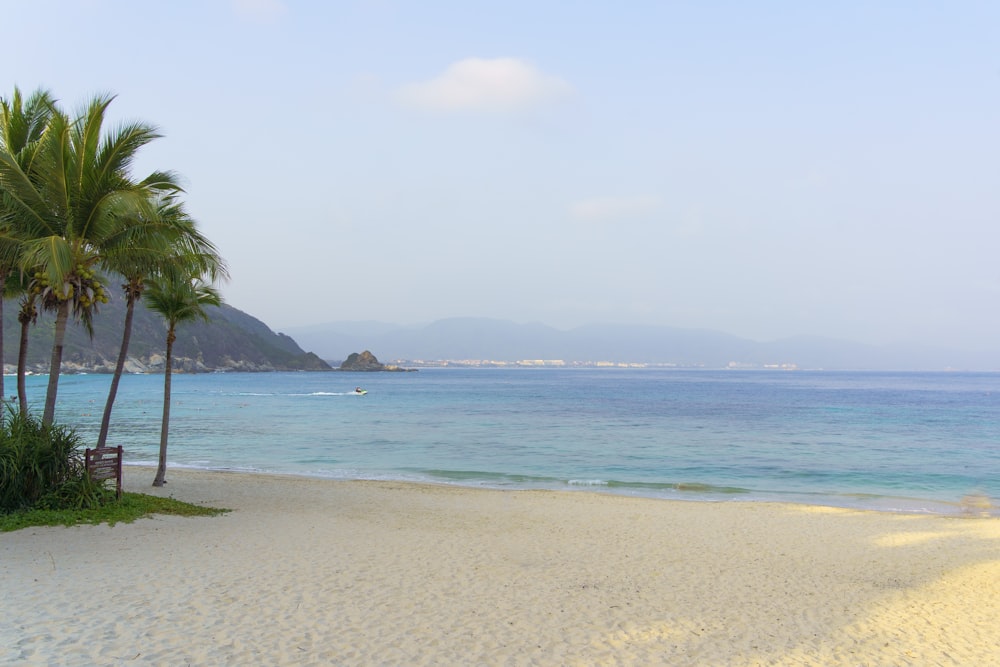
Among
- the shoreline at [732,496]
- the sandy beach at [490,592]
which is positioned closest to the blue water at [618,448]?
the shoreline at [732,496]

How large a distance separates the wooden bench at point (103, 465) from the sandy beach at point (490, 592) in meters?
1.29

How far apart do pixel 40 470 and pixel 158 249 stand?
4.28 metres

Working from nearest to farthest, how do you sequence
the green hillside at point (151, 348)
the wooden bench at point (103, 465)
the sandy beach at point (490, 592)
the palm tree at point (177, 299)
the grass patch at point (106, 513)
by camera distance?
the sandy beach at point (490, 592)
the grass patch at point (106, 513)
the wooden bench at point (103, 465)
the palm tree at point (177, 299)
the green hillside at point (151, 348)

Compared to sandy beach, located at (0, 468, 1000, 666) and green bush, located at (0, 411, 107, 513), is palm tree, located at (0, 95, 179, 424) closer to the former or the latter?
green bush, located at (0, 411, 107, 513)

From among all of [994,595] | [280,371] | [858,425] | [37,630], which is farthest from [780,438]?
[280,371]

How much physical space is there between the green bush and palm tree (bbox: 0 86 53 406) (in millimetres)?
1656

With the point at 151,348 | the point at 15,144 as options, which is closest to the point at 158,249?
the point at 15,144

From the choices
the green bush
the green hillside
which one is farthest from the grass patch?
the green hillside

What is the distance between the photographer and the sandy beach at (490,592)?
6.10 metres

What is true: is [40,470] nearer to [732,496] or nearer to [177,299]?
[177,299]

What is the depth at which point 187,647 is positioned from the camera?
5840 millimetres

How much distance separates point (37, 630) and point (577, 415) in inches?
1835

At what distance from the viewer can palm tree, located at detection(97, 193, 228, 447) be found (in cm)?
1257

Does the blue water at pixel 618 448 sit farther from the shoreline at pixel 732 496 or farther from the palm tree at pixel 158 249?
the palm tree at pixel 158 249
